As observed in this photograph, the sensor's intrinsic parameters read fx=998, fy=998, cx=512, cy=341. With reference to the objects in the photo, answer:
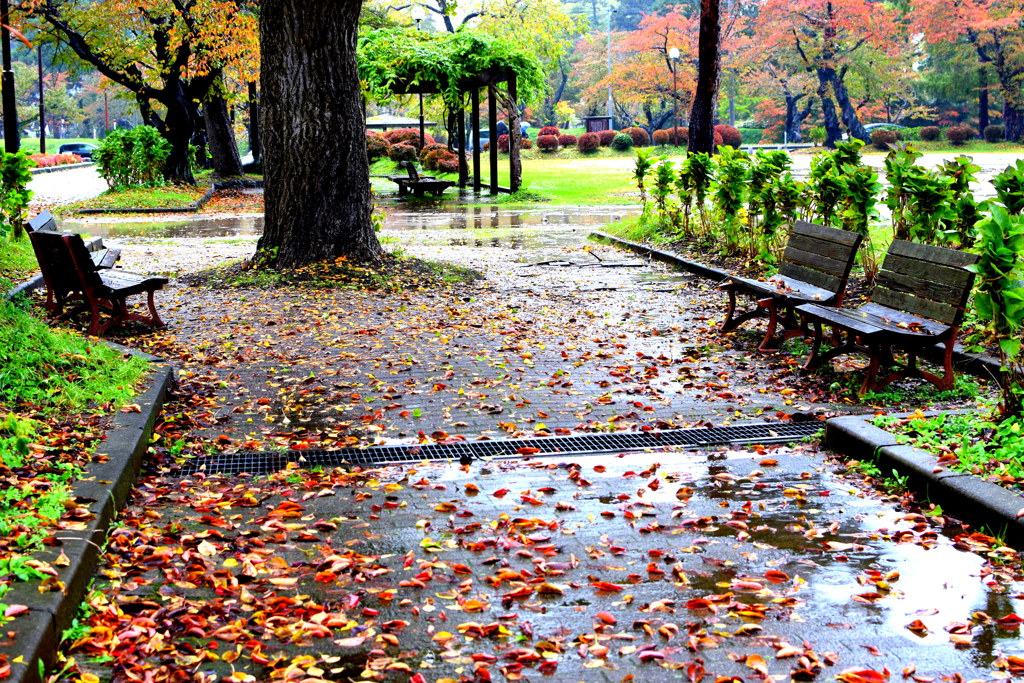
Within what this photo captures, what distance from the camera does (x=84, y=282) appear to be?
27.6 ft

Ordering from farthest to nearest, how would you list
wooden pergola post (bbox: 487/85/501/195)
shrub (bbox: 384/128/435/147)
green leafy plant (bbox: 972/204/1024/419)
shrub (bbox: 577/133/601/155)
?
shrub (bbox: 577/133/601/155) < shrub (bbox: 384/128/435/147) < wooden pergola post (bbox: 487/85/501/195) < green leafy plant (bbox: 972/204/1024/419)

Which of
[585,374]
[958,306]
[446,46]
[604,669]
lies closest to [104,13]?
[446,46]

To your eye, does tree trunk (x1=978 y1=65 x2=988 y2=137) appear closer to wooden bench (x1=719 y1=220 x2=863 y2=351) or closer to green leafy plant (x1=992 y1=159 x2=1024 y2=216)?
wooden bench (x1=719 y1=220 x2=863 y2=351)

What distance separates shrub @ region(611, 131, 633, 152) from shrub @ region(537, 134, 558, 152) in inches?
140

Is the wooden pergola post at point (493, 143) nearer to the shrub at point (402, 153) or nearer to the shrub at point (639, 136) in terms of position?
the shrub at point (402, 153)

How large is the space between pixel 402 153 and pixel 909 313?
38.0 meters

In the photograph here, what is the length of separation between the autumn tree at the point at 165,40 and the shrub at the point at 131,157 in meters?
1.34

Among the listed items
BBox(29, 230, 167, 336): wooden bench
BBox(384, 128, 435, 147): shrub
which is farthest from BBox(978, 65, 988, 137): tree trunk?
BBox(29, 230, 167, 336): wooden bench

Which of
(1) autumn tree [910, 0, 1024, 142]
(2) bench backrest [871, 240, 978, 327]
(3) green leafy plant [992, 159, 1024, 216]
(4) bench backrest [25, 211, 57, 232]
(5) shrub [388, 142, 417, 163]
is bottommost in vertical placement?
(2) bench backrest [871, 240, 978, 327]

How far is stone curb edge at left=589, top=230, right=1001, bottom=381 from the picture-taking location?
7039 millimetres

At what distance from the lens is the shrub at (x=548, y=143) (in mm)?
49000

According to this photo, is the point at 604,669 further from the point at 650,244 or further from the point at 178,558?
the point at 650,244

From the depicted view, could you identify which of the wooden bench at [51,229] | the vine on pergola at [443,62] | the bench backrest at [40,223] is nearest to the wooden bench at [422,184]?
the vine on pergola at [443,62]

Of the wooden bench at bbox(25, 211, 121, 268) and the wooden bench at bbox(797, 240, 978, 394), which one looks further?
the wooden bench at bbox(25, 211, 121, 268)
